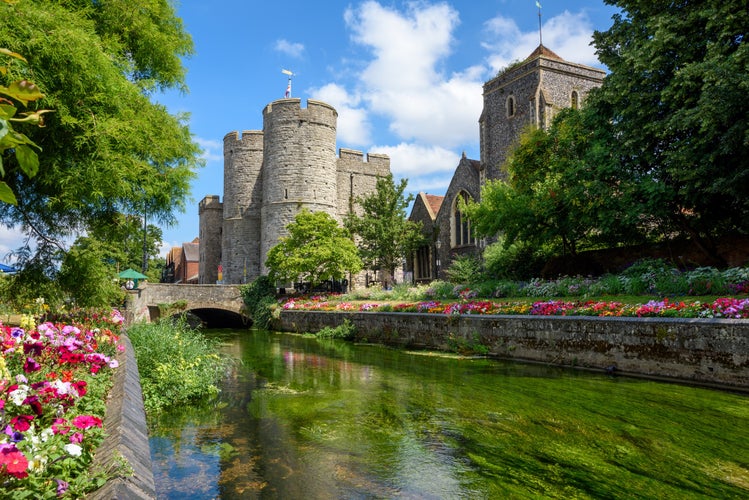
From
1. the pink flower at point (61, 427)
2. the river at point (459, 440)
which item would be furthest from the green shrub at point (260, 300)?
the pink flower at point (61, 427)

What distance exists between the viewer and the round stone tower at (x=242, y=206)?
4012 cm

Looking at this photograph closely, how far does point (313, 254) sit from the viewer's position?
28438 millimetres

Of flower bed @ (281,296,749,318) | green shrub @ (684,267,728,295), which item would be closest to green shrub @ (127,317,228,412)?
flower bed @ (281,296,749,318)

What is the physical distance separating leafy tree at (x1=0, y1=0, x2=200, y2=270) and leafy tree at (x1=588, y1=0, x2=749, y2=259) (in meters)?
10.8

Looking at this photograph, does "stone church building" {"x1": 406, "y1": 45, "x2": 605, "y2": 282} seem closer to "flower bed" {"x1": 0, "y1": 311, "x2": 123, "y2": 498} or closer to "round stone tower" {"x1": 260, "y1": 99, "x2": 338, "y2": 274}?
"round stone tower" {"x1": 260, "y1": 99, "x2": 338, "y2": 274}

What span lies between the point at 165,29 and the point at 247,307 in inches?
815

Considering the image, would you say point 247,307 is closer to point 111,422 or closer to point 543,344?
point 543,344

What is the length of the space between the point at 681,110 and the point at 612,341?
5.64m

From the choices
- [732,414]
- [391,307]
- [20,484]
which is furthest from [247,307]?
[20,484]

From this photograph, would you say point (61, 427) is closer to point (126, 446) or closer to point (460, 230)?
point (126, 446)

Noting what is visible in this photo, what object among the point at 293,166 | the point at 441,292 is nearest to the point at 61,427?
the point at 441,292

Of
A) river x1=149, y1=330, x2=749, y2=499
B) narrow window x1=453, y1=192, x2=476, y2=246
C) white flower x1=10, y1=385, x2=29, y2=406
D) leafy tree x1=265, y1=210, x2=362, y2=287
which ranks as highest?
narrow window x1=453, y1=192, x2=476, y2=246

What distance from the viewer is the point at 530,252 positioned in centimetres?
2167

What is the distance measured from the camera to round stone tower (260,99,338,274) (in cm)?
3591
